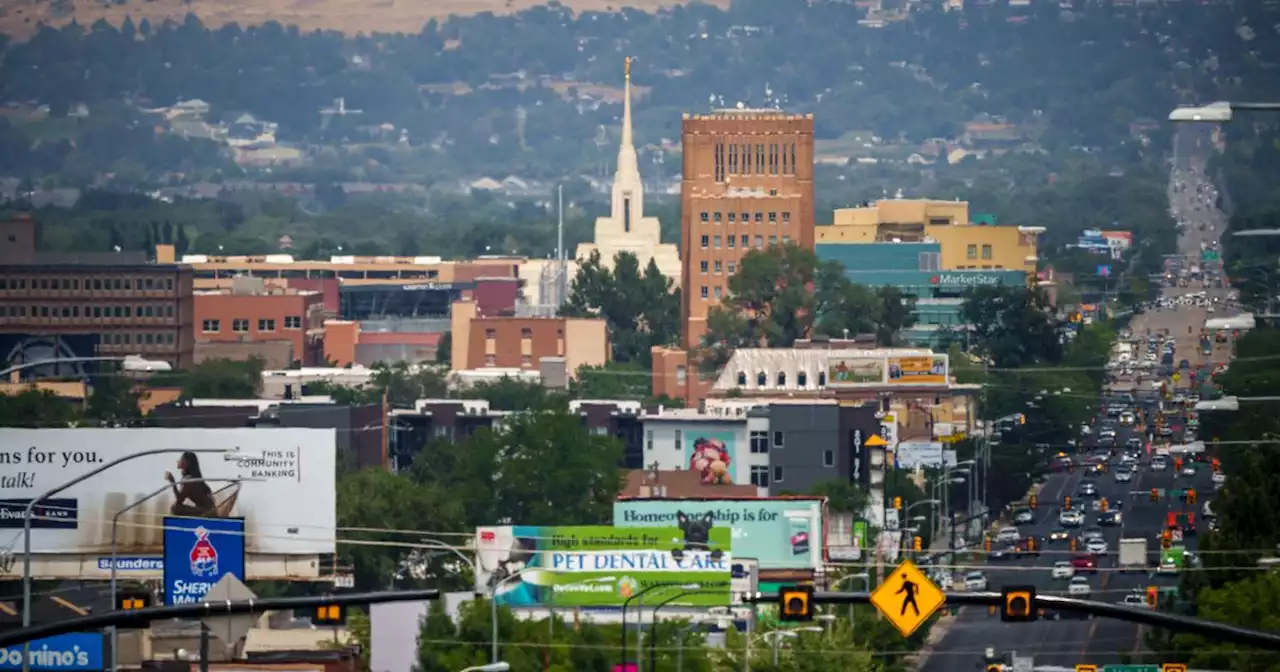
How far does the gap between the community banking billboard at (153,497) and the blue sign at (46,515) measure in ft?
0.08

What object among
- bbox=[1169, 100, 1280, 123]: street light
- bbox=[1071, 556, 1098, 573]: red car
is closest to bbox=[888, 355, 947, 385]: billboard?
bbox=[1071, 556, 1098, 573]: red car

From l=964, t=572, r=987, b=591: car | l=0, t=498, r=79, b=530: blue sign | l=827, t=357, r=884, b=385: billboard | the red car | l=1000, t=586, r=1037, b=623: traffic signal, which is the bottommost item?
l=964, t=572, r=987, b=591: car

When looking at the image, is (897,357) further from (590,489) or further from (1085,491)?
(590,489)

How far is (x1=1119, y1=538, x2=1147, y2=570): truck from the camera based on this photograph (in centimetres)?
11389

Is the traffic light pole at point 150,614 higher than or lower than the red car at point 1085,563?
higher

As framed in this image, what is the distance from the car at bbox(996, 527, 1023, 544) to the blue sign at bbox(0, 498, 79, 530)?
141 ft

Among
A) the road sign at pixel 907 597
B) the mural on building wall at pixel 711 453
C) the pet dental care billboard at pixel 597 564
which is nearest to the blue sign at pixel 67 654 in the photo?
the road sign at pixel 907 597

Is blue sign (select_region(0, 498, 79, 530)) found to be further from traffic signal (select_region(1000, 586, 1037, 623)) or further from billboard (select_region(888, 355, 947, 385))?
billboard (select_region(888, 355, 947, 385))

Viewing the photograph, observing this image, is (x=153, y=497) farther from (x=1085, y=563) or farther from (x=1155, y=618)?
(x=1155, y=618)

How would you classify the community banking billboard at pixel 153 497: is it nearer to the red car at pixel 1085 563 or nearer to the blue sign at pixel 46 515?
the blue sign at pixel 46 515

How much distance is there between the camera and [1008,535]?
427 ft

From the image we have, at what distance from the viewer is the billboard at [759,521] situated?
112375mm

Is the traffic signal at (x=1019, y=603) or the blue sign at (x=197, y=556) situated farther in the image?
the blue sign at (x=197, y=556)

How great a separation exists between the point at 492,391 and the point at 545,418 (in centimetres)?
4617
